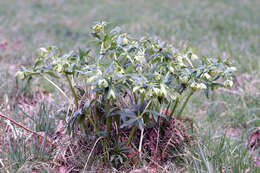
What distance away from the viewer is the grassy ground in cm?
185

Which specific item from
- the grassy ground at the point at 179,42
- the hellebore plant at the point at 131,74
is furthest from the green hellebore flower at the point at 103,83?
the grassy ground at the point at 179,42

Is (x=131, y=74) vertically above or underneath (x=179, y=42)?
above

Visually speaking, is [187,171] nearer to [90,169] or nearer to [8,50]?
[90,169]

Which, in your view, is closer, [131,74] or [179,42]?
[131,74]

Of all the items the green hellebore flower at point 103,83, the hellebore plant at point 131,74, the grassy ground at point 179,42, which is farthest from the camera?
the grassy ground at point 179,42

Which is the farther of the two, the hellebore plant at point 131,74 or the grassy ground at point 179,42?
the grassy ground at point 179,42

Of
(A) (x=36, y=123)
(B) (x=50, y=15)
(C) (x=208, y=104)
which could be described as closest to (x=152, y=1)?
(B) (x=50, y=15)

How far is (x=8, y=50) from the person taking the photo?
14.3 ft

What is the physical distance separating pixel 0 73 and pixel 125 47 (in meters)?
1.78

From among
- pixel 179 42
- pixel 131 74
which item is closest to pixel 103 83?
pixel 131 74

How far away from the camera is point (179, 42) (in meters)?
4.53

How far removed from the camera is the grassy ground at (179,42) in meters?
1.85

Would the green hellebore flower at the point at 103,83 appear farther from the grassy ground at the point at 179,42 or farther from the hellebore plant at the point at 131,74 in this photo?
the grassy ground at the point at 179,42

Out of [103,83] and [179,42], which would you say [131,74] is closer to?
[103,83]
